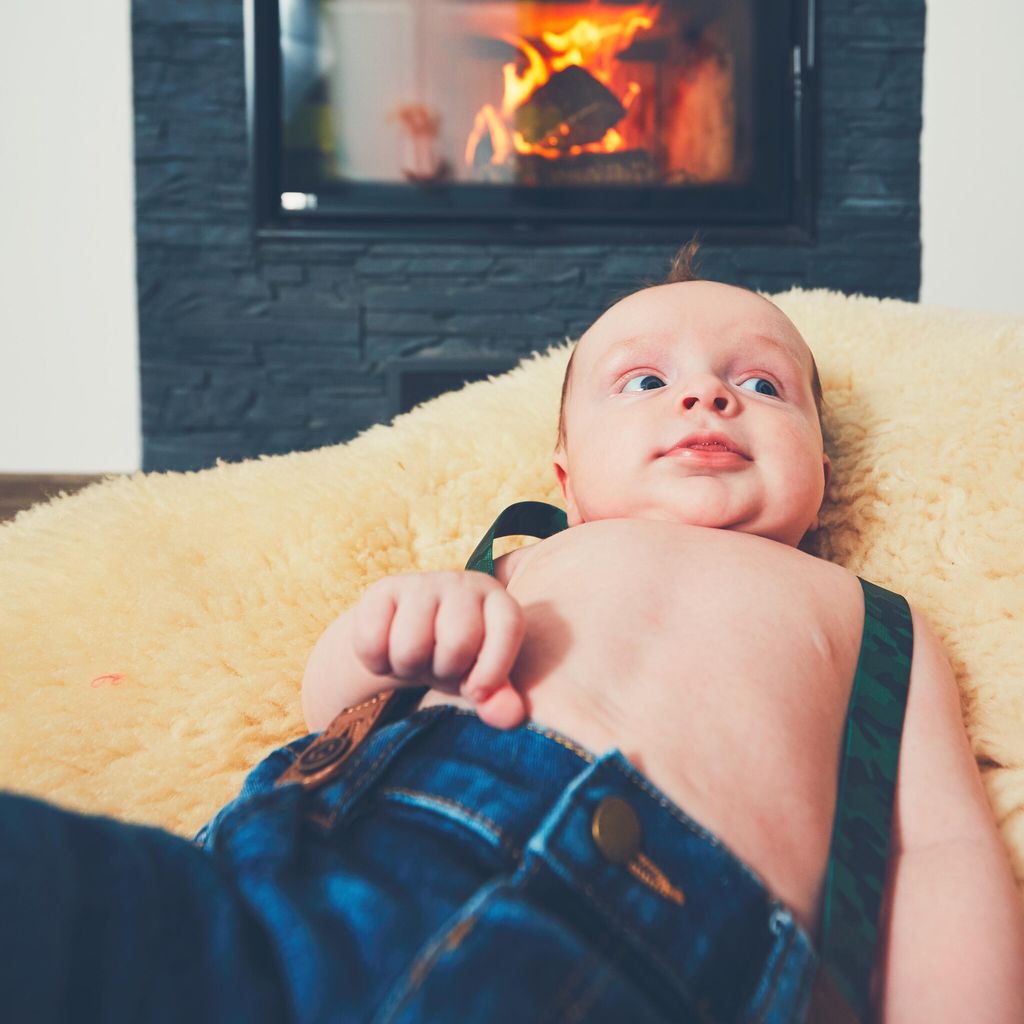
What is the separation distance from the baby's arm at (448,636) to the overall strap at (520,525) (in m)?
0.17

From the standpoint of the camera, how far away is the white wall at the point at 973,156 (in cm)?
185

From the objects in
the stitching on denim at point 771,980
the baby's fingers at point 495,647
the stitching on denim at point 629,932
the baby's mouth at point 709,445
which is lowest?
the stitching on denim at point 771,980

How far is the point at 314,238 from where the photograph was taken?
1.82 meters

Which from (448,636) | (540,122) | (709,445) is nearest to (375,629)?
(448,636)

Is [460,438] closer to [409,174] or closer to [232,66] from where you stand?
[409,174]

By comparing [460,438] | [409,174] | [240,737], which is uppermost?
[409,174]

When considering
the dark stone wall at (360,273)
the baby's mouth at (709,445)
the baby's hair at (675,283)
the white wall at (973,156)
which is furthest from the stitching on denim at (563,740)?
the white wall at (973,156)

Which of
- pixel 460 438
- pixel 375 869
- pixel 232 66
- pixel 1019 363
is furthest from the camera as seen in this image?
pixel 232 66

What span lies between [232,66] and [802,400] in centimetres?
153

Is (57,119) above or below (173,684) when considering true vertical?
above

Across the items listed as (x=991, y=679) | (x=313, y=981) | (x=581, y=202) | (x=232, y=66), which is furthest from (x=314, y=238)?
(x=313, y=981)

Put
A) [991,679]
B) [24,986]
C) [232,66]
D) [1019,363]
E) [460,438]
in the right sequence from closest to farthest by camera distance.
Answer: [24,986] → [991,679] → [1019,363] → [460,438] → [232,66]

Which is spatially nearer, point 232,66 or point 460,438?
point 460,438

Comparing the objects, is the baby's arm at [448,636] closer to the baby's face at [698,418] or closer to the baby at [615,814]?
the baby at [615,814]
